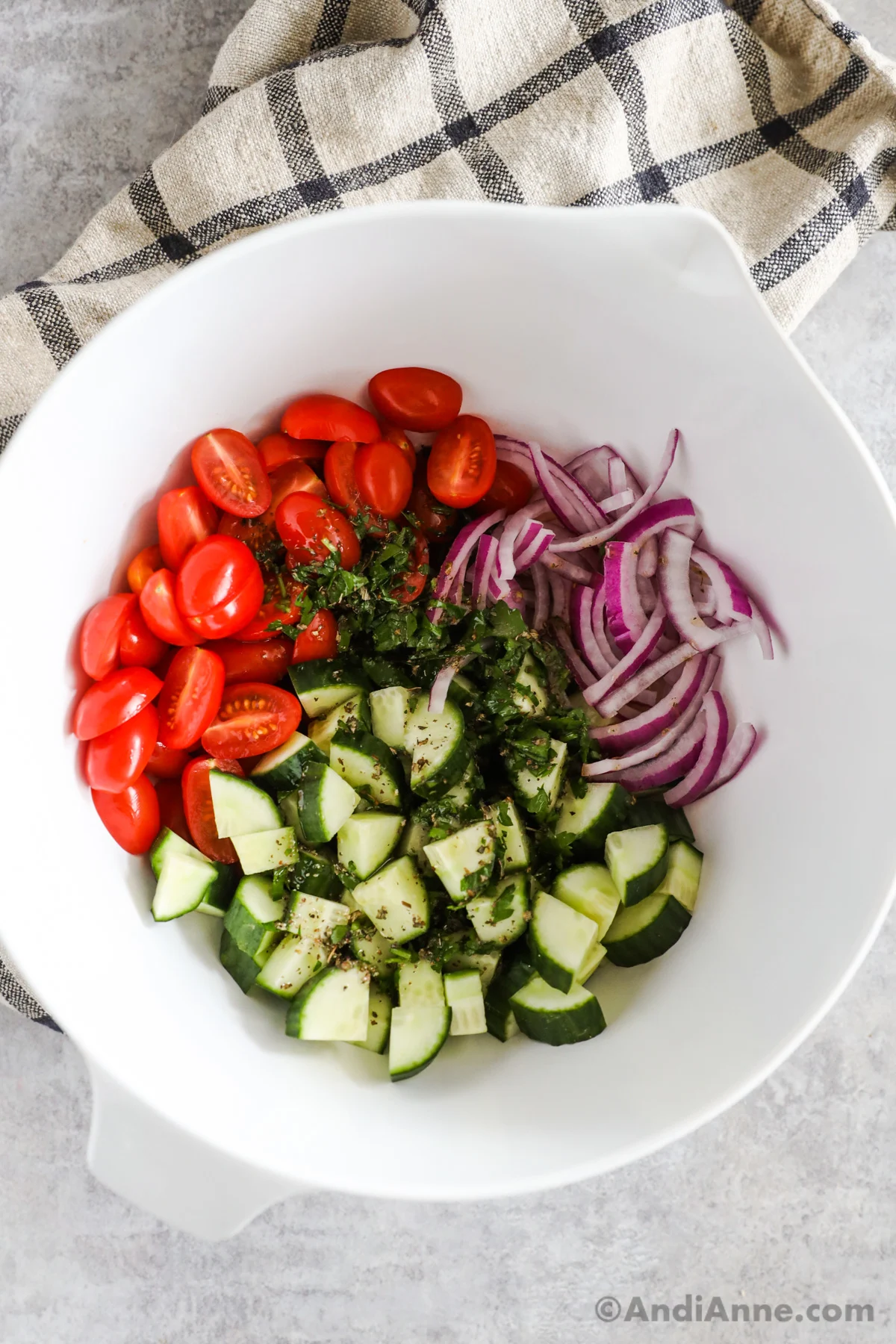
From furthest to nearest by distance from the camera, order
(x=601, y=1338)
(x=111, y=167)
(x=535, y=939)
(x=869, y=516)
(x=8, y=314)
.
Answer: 1. (x=601, y=1338)
2. (x=111, y=167)
3. (x=8, y=314)
4. (x=535, y=939)
5. (x=869, y=516)

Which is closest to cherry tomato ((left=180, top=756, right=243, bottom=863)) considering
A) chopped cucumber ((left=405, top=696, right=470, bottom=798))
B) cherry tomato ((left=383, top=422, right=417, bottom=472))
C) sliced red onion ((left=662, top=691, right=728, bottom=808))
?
chopped cucumber ((left=405, top=696, right=470, bottom=798))

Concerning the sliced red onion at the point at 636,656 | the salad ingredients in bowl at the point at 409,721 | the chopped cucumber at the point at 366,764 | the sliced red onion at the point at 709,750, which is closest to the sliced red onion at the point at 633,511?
the salad ingredients in bowl at the point at 409,721

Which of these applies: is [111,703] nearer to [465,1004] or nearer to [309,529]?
[309,529]

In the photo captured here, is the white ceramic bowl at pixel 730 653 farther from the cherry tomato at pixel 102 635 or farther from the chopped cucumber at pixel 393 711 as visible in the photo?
the chopped cucumber at pixel 393 711

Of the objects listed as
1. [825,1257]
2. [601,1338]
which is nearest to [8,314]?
[601,1338]

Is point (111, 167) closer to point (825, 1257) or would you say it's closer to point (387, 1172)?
point (387, 1172)

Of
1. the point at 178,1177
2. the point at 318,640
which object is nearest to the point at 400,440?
the point at 318,640
